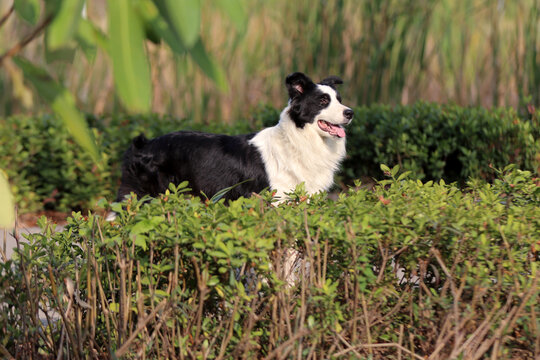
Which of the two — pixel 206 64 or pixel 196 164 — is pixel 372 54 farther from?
pixel 206 64

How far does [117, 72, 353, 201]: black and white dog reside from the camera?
543cm

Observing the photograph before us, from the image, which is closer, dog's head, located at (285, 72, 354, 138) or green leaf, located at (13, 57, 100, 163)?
green leaf, located at (13, 57, 100, 163)

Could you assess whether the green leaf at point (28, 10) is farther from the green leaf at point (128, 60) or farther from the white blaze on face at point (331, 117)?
the white blaze on face at point (331, 117)

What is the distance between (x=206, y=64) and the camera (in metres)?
1.43

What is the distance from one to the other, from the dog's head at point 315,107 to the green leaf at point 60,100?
A: 13.3ft

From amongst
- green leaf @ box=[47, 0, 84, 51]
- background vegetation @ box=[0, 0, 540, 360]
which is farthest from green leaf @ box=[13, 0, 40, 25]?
green leaf @ box=[47, 0, 84, 51]

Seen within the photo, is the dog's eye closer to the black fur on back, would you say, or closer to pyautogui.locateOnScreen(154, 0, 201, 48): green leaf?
the black fur on back

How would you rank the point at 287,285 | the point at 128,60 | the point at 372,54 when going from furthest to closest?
the point at 372,54, the point at 287,285, the point at 128,60

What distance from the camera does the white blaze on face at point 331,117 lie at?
5430 millimetres

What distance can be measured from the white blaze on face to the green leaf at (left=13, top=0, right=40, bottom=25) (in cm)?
400

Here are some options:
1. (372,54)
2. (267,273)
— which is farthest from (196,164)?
(372,54)

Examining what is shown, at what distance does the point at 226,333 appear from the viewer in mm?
2660

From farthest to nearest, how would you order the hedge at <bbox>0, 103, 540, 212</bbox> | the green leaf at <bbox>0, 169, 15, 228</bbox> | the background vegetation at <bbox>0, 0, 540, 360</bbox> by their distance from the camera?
the hedge at <bbox>0, 103, 540, 212</bbox>
the background vegetation at <bbox>0, 0, 540, 360</bbox>
the green leaf at <bbox>0, 169, 15, 228</bbox>

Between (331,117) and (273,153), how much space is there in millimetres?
564
